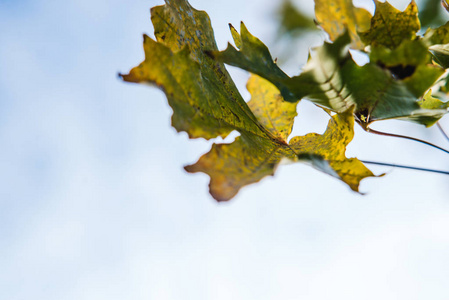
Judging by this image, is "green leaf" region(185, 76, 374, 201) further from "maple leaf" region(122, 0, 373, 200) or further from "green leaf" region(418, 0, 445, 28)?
"green leaf" region(418, 0, 445, 28)

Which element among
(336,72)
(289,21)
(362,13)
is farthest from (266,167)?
(289,21)

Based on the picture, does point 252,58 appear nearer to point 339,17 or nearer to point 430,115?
point 339,17

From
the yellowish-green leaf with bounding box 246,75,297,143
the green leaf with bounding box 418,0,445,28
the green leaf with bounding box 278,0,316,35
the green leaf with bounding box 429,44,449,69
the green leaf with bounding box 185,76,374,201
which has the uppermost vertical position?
the green leaf with bounding box 278,0,316,35

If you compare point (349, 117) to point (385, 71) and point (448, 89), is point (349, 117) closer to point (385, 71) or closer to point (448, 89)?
point (385, 71)

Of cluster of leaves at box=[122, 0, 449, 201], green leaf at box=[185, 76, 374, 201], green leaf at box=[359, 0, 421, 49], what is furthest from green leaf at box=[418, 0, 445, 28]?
green leaf at box=[185, 76, 374, 201]

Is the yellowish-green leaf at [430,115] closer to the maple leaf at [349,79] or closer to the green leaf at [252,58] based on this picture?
the maple leaf at [349,79]

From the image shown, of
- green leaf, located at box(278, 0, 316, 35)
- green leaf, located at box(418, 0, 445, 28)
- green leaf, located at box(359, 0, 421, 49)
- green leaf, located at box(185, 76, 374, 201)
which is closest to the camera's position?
green leaf, located at box(185, 76, 374, 201)

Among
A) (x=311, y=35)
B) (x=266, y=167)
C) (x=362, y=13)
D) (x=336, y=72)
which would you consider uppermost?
(x=311, y=35)

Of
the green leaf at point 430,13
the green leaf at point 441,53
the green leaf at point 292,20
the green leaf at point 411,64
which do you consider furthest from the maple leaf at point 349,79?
the green leaf at point 292,20
